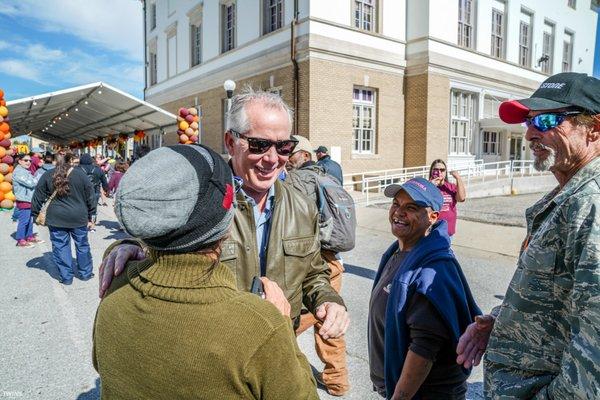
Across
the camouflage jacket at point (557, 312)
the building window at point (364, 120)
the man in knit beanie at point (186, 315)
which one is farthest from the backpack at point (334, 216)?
the building window at point (364, 120)

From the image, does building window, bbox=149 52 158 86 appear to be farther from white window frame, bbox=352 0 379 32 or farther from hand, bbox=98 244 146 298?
hand, bbox=98 244 146 298

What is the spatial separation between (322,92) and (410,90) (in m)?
5.17

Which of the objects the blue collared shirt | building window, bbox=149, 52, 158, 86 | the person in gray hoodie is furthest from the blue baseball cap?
building window, bbox=149, 52, 158, 86

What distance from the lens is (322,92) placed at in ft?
52.6

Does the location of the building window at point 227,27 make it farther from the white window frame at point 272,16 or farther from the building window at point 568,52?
the building window at point 568,52

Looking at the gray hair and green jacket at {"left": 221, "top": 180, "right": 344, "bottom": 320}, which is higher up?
the gray hair

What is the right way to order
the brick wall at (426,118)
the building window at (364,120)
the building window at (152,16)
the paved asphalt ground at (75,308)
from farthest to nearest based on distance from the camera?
the building window at (152,16) → the brick wall at (426,118) → the building window at (364,120) → the paved asphalt ground at (75,308)

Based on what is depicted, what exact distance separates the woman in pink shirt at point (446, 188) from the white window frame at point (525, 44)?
23015 mm

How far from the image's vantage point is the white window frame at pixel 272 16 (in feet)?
58.6

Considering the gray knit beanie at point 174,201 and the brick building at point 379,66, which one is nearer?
the gray knit beanie at point 174,201

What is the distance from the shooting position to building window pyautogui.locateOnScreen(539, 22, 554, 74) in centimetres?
2558

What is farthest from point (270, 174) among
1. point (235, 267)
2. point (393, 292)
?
point (393, 292)

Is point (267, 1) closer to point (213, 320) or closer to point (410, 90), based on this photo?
point (410, 90)

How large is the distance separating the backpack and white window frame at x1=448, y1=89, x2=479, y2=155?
60.4 ft
